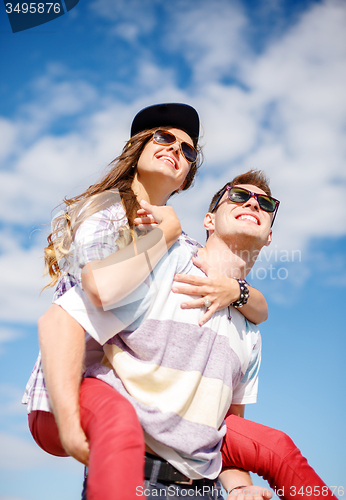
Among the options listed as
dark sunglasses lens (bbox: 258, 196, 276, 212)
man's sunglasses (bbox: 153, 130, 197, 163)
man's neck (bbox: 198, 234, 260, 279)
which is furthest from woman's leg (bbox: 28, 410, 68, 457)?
man's sunglasses (bbox: 153, 130, 197, 163)

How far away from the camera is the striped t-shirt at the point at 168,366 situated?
2.29m

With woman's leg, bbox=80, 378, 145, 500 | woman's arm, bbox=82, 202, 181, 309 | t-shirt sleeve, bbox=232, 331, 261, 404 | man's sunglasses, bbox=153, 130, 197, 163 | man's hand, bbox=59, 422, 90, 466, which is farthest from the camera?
man's sunglasses, bbox=153, 130, 197, 163

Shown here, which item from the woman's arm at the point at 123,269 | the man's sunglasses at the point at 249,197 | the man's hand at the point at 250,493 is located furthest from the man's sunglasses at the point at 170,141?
the man's hand at the point at 250,493

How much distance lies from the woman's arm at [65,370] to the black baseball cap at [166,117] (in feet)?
7.94

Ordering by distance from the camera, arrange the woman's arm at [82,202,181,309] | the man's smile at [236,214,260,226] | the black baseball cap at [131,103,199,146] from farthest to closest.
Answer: the black baseball cap at [131,103,199,146] → the man's smile at [236,214,260,226] → the woman's arm at [82,202,181,309]

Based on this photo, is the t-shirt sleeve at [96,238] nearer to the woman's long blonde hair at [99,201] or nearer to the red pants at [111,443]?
the woman's long blonde hair at [99,201]

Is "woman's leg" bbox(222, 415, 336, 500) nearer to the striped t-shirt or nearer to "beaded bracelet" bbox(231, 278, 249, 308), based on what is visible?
the striped t-shirt

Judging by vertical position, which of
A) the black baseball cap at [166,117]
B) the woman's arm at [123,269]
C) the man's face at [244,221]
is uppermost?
the black baseball cap at [166,117]

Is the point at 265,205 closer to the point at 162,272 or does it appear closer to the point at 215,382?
the point at 162,272

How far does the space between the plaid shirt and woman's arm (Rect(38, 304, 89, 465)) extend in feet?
0.93

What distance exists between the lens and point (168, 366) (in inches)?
95.5

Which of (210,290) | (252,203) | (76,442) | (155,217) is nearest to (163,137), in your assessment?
(252,203)

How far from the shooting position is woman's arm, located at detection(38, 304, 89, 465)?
202 centimetres

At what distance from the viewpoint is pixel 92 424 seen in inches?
76.7
